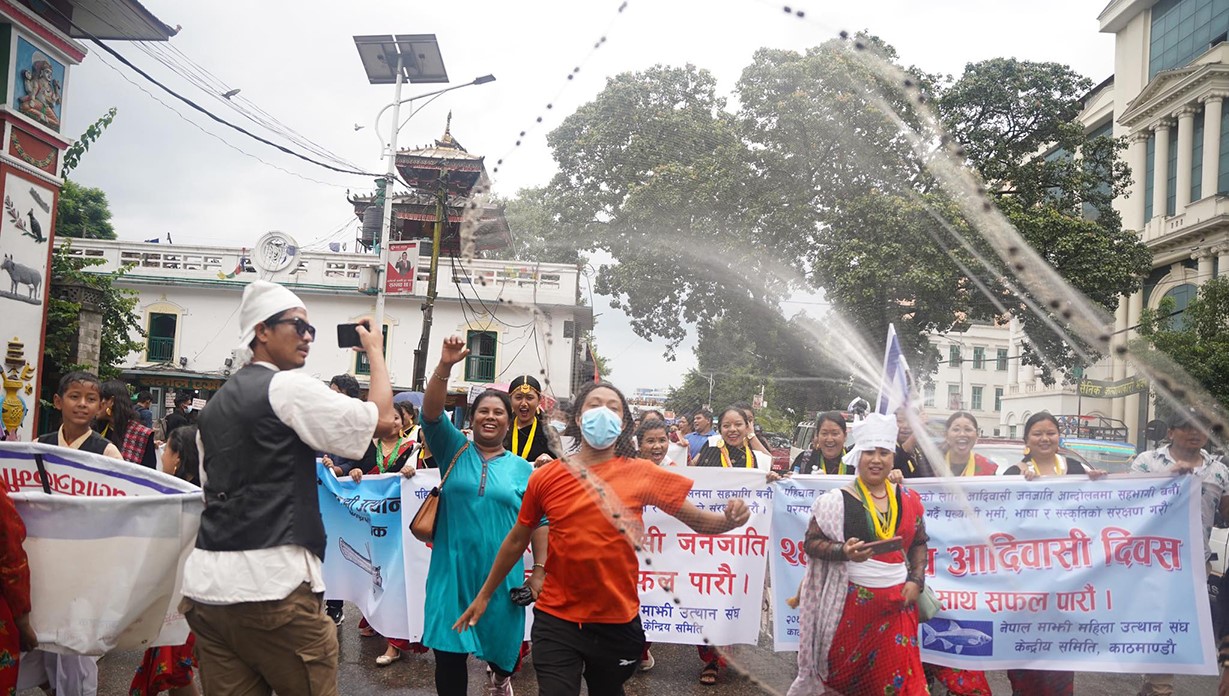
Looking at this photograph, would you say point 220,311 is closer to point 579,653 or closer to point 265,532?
point 579,653

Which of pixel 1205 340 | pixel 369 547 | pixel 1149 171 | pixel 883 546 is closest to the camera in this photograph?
pixel 883 546

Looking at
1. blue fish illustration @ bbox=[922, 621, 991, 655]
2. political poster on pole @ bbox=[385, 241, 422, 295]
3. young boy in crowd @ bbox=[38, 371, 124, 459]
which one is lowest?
blue fish illustration @ bbox=[922, 621, 991, 655]

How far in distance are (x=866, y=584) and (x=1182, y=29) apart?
106 feet

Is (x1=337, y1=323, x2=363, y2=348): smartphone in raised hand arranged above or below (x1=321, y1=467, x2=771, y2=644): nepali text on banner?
above

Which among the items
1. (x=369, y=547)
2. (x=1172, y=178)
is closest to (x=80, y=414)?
(x=369, y=547)

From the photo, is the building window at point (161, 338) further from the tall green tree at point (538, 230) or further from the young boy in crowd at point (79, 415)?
the young boy in crowd at point (79, 415)

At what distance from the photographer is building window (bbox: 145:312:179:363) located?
1169 inches

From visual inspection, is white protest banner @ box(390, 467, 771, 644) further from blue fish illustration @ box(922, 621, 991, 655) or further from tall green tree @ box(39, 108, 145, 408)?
tall green tree @ box(39, 108, 145, 408)

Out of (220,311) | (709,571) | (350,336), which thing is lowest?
(709,571)

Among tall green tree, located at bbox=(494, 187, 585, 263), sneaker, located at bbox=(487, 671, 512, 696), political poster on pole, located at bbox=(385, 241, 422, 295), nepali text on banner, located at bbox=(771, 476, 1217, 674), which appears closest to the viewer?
sneaker, located at bbox=(487, 671, 512, 696)

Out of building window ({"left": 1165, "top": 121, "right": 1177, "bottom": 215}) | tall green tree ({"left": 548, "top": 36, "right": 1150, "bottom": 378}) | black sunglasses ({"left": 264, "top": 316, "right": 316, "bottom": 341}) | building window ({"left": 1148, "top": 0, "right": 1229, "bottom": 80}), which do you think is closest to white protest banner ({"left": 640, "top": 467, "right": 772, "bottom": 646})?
tall green tree ({"left": 548, "top": 36, "right": 1150, "bottom": 378})

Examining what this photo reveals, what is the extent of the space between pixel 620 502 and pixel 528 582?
67 centimetres

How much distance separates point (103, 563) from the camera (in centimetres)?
369

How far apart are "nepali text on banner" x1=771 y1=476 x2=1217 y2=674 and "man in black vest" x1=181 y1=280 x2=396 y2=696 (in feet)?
11.7
